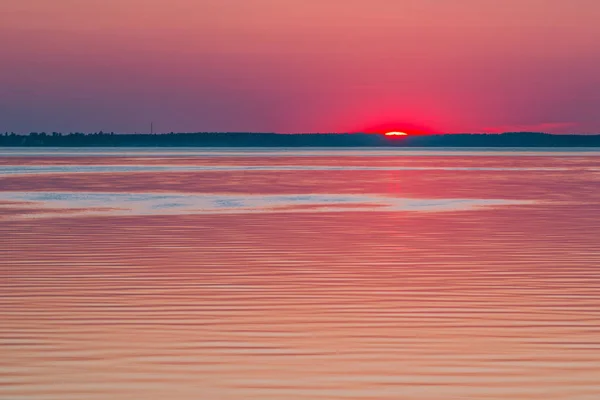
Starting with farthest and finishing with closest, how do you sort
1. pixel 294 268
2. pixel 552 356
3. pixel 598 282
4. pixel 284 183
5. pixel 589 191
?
pixel 284 183 < pixel 589 191 < pixel 294 268 < pixel 598 282 < pixel 552 356

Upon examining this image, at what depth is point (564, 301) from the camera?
11695 millimetres

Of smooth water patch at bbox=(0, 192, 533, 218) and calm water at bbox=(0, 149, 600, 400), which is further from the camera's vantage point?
smooth water patch at bbox=(0, 192, 533, 218)

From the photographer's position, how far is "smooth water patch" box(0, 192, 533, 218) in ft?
86.7

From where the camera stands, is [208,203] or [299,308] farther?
[208,203]

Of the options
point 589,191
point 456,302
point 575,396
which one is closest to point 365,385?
point 575,396

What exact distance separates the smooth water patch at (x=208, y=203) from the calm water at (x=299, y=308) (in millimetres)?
3129

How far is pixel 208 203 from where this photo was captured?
2914 cm

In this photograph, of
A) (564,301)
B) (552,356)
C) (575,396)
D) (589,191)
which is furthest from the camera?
(589,191)

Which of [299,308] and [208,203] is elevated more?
[299,308]

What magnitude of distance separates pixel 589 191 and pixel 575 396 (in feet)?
93.6

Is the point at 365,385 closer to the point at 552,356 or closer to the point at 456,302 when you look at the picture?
the point at 552,356

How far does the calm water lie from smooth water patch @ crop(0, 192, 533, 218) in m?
3.13

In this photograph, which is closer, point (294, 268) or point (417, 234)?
point (294, 268)

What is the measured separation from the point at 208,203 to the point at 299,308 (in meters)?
18.1
